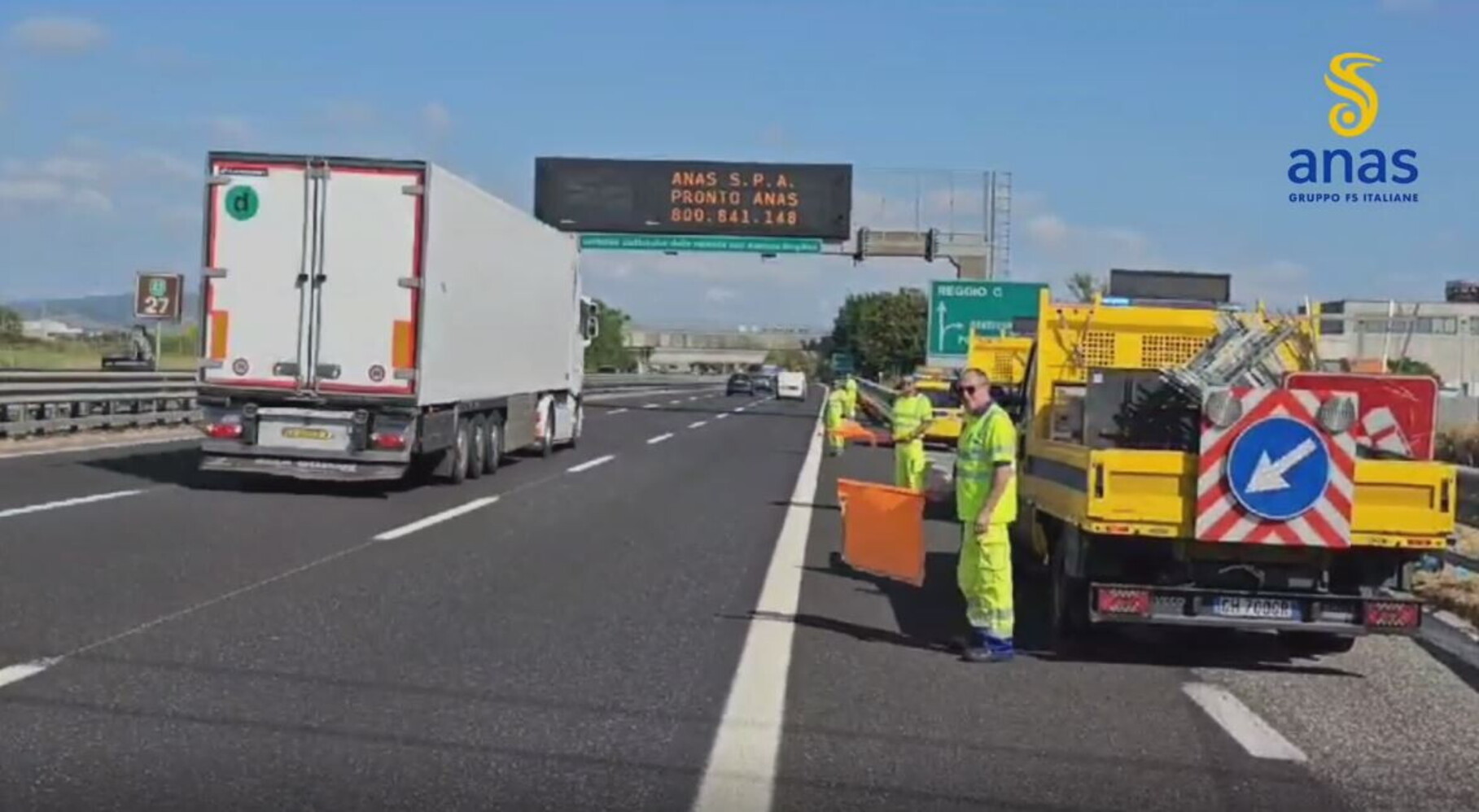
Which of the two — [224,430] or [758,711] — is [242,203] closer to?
[224,430]

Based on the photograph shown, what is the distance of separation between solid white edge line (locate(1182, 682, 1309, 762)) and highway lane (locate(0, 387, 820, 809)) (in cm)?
249

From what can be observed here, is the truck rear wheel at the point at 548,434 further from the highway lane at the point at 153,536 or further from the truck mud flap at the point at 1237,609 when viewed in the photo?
the truck mud flap at the point at 1237,609

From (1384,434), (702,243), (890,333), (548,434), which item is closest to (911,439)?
(1384,434)

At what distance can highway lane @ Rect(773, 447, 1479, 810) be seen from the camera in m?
7.03

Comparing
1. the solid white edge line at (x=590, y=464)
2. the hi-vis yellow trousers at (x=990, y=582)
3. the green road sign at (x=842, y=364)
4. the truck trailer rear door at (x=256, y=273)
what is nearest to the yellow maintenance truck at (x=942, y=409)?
the solid white edge line at (x=590, y=464)

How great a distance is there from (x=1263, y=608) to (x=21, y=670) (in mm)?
6620

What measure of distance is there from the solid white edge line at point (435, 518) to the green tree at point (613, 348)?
381 ft

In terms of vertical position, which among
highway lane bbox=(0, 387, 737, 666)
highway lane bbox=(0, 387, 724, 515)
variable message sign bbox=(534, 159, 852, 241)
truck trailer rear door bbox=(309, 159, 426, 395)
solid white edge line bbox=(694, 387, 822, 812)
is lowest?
solid white edge line bbox=(694, 387, 822, 812)

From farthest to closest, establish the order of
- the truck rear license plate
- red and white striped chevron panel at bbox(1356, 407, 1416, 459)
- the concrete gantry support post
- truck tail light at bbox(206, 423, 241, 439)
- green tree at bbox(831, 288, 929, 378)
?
green tree at bbox(831, 288, 929, 378) → the concrete gantry support post → truck tail light at bbox(206, 423, 241, 439) → red and white striped chevron panel at bbox(1356, 407, 1416, 459) → the truck rear license plate

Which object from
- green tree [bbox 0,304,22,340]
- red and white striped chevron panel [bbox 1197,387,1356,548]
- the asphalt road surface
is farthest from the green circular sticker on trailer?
green tree [bbox 0,304,22,340]

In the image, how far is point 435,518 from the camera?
57.4 ft

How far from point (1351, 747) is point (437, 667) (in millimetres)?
4580

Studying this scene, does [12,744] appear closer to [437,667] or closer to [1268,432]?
[437,667]

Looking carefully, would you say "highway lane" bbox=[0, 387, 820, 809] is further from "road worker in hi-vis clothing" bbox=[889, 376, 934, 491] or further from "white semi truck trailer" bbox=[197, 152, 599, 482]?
"white semi truck trailer" bbox=[197, 152, 599, 482]
